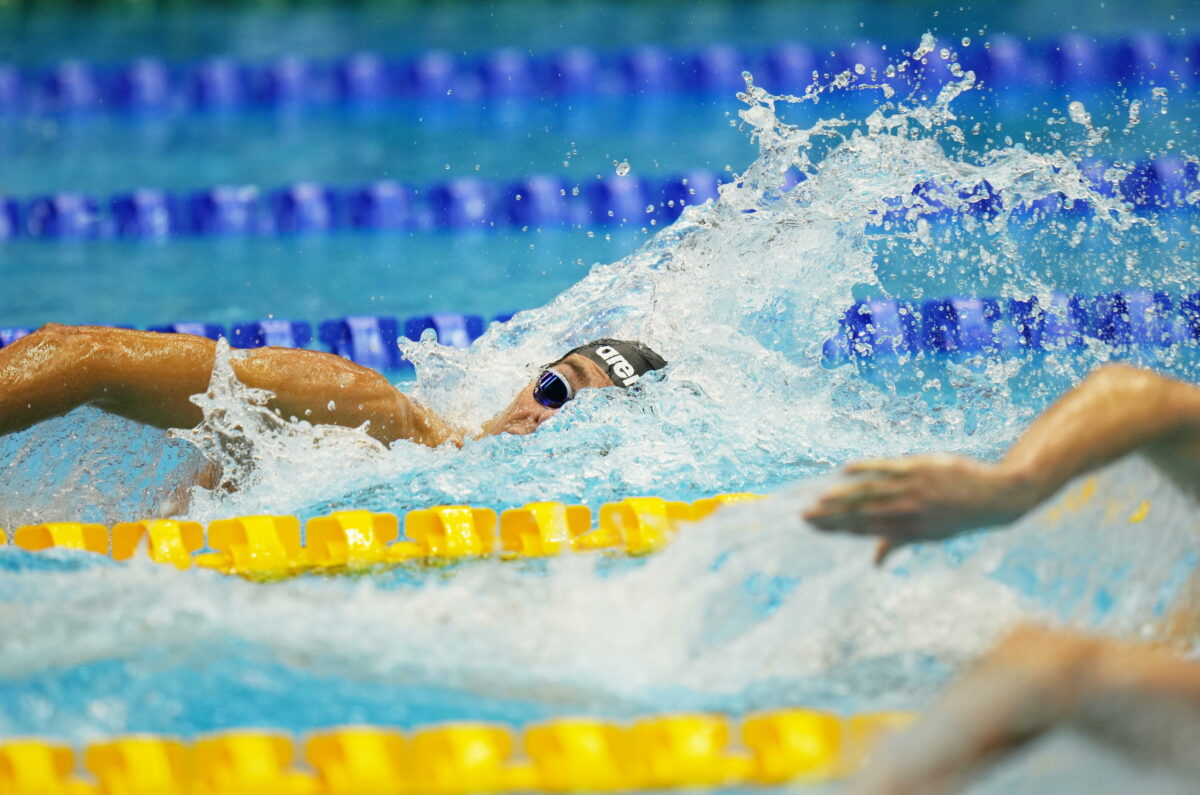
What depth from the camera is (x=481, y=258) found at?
4117mm

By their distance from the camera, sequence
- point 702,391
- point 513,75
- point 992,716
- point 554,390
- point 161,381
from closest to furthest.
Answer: point 992,716
point 161,381
point 554,390
point 702,391
point 513,75

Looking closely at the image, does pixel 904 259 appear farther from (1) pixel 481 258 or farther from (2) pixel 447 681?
(2) pixel 447 681

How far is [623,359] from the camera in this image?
7.57 ft

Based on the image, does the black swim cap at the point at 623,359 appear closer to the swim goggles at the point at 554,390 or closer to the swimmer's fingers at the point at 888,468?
the swim goggles at the point at 554,390

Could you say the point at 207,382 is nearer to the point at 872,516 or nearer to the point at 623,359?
the point at 623,359

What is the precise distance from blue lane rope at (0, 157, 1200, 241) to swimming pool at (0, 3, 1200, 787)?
74 millimetres

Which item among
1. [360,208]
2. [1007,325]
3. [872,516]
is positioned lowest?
[872,516]

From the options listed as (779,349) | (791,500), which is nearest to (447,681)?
(791,500)

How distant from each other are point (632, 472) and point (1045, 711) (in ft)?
4.70

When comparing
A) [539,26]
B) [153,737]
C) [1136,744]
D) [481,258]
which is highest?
[539,26]

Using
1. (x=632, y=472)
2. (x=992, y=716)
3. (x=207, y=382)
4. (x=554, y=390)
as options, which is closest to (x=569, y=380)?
(x=554, y=390)

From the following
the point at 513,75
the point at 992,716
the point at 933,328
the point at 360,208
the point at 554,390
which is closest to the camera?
the point at 992,716

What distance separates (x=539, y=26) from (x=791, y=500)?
454 centimetres

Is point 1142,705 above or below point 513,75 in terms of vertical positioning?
below
